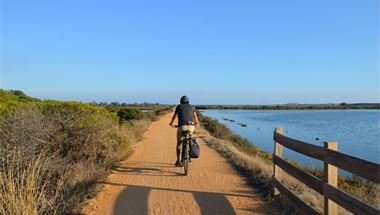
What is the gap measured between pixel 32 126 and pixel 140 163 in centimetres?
370

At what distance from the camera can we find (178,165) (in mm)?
13578

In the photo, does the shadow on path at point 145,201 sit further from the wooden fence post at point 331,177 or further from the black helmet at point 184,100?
the black helmet at point 184,100

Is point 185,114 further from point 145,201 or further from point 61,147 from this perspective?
point 61,147

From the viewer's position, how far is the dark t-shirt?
12.4 metres

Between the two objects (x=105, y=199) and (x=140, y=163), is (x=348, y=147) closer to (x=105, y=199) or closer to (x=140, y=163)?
(x=140, y=163)

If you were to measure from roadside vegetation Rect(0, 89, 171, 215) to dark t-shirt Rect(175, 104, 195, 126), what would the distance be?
2.42m

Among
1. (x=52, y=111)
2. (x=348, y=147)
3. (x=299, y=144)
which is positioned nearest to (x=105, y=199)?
(x=299, y=144)

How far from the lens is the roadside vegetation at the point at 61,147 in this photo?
901 centimetres

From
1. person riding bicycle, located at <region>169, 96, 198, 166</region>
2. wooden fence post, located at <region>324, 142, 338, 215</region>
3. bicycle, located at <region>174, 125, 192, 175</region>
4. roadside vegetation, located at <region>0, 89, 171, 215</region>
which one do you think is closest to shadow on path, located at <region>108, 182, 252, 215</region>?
roadside vegetation, located at <region>0, 89, 171, 215</region>

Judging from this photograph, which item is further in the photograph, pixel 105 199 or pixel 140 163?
pixel 140 163

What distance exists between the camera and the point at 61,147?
1468 centimetres

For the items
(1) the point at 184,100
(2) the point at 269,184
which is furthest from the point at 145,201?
(1) the point at 184,100

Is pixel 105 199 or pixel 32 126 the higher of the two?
pixel 32 126

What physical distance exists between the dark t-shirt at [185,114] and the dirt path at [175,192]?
1.40 m
